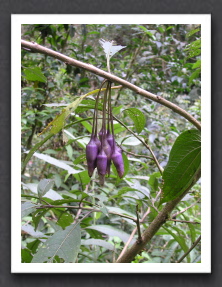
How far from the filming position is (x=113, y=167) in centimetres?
89

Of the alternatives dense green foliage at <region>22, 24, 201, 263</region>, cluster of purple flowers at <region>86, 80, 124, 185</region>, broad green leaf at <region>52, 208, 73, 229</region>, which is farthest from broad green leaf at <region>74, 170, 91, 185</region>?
cluster of purple flowers at <region>86, 80, 124, 185</region>

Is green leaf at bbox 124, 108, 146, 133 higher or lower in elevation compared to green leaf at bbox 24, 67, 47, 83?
lower

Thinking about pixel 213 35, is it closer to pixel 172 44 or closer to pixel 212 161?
pixel 212 161

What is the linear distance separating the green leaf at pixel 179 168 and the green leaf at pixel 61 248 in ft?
0.70

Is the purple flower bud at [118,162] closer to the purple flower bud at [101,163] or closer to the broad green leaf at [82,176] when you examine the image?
the purple flower bud at [101,163]

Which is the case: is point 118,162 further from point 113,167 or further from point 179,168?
point 113,167

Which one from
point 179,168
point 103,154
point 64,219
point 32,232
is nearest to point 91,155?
point 103,154

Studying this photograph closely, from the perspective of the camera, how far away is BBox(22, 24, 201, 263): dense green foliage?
74 centimetres

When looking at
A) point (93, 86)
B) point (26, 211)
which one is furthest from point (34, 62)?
point (26, 211)

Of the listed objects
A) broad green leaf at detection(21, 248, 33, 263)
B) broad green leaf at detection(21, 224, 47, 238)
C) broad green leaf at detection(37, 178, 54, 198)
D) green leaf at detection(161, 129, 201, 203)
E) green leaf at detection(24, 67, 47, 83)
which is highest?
green leaf at detection(24, 67, 47, 83)

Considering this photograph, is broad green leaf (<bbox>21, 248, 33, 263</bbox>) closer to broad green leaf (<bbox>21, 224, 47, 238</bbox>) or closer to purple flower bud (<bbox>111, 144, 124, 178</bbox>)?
broad green leaf (<bbox>21, 224, 47, 238</bbox>)

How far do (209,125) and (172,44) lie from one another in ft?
5.08

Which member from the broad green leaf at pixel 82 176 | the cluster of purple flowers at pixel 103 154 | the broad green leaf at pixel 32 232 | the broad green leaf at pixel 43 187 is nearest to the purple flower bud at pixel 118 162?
the cluster of purple flowers at pixel 103 154

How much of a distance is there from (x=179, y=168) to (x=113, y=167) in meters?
0.23
